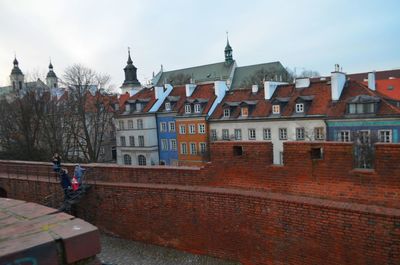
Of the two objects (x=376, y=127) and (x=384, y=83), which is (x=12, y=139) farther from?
(x=384, y=83)

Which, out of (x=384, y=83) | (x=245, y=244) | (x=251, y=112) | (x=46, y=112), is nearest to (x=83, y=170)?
(x=245, y=244)

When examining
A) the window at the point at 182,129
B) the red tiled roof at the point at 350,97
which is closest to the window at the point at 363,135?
the red tiled roof at the point at 350,97

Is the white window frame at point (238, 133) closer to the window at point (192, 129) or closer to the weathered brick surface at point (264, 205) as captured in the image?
the window at point (192, 129)

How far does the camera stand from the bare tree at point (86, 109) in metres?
29.4

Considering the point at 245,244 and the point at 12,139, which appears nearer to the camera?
the point at 245,244

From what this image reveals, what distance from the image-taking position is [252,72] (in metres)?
63.9

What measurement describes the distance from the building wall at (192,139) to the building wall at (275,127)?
132 centimetres

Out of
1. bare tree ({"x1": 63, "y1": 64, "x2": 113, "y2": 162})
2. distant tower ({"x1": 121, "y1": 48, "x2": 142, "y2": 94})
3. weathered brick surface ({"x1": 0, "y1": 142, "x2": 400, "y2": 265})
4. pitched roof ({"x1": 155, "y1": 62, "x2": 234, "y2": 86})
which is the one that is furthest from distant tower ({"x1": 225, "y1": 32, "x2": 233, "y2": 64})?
weathered brick surface ({"x1": 0, "y1": 142, "x2": 400, "y2": 265})

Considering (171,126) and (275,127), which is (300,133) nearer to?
(275,127)

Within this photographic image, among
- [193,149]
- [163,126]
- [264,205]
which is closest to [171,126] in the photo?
[163,126]

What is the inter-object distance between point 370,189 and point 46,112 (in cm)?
2627

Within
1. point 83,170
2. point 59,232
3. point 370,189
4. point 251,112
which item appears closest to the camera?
point 59,232

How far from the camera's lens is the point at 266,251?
20.7ft

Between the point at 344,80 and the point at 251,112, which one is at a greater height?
the point at 344,80
